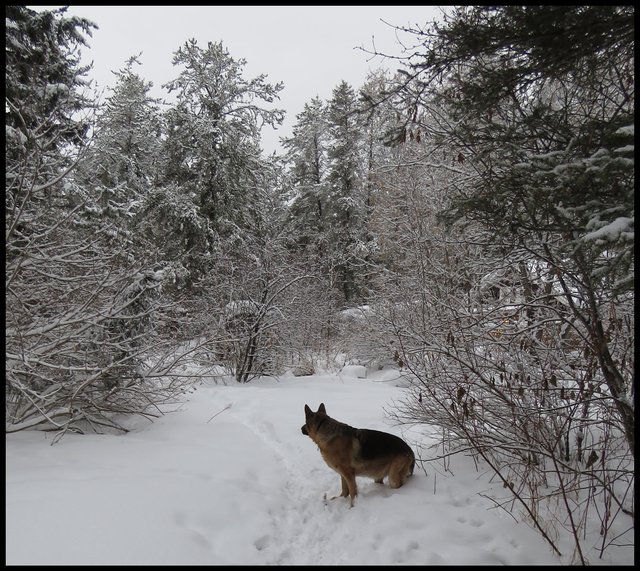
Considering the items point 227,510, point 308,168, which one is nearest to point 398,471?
point 227,510

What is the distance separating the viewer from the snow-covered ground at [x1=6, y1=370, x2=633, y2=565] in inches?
116

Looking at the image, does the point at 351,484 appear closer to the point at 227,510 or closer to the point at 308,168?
the point at 227,510

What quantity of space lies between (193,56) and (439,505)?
21.5m

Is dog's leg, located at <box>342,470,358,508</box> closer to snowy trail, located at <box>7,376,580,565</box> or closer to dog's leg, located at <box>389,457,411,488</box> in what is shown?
snowy trail, located at <box>7,376,580,565</box>

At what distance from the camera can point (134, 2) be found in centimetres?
320

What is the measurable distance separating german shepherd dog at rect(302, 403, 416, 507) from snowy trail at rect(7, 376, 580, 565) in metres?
0.19

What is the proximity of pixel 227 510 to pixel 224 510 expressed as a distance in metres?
0.03

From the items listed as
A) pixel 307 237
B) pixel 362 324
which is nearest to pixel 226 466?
pixel 362 324

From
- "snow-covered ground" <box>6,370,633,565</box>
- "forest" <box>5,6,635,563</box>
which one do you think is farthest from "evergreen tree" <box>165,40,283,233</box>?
"snow-covered ground" <box>6,370,633,565</box>

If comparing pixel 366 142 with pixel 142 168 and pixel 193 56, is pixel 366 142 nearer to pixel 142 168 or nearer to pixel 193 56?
pixel 193 56

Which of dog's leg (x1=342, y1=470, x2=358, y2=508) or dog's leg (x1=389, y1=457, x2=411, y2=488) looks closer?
dog's leg (x1=342, y1=470, x2=358, y2=508)

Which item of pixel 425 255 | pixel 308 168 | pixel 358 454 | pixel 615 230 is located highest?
pixel 308 168

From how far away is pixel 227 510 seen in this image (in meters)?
3.71

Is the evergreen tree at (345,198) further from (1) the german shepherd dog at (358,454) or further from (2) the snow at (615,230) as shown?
(2) the snow at (615,230)
